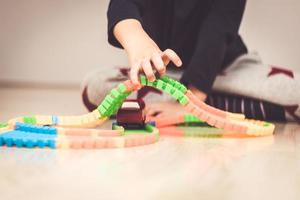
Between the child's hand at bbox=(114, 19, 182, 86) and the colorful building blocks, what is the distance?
0.02 m

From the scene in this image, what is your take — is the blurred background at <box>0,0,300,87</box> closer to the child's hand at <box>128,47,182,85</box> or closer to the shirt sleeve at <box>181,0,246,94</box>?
the shirt sleeve at <box>181,0,246,94</box>

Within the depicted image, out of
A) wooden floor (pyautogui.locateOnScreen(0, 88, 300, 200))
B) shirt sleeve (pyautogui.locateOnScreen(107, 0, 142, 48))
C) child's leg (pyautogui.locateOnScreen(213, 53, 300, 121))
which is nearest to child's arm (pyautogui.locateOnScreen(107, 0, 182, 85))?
shirt sleeve (pyautogui.locateOnScreen(107, 0, 142, 48))

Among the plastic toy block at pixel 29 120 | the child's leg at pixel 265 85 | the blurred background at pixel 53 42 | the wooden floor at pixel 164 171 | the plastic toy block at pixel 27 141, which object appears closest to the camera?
the wooden floor at pixel 164 171

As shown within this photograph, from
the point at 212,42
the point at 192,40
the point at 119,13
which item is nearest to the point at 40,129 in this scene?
the point at 119,13

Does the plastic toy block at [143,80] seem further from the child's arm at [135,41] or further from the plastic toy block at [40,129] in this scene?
the plastic toy block at [40,129]

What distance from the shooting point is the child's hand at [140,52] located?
79 cm

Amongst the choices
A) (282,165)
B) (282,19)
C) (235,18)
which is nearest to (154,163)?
(282,165)

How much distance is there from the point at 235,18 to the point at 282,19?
0.57m

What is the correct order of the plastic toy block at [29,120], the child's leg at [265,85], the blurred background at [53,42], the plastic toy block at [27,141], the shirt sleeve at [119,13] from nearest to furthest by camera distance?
the plastic toy block at [27,141] → the plastic toy block at [29,120] → the shirt sleeve at [119,13] → the child's leg at [265,85] → the blurred background at [53,42]

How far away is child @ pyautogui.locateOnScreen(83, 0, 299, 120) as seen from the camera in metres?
0.99

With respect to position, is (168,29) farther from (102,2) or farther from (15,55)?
(15,55)

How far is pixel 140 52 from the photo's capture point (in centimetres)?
87

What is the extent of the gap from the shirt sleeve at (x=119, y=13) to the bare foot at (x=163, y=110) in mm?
153

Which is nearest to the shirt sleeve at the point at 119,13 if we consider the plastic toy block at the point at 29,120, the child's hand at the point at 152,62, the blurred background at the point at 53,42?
the child's hand at the point at 152,62
